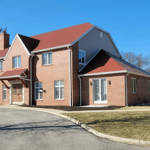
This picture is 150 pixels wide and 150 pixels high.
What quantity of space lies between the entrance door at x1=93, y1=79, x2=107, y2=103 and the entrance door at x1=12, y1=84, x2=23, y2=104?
8.79 m

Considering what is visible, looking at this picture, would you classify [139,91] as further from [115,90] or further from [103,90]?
[103,90]

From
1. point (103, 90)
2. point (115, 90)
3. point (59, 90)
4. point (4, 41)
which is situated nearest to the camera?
point (115, 90)

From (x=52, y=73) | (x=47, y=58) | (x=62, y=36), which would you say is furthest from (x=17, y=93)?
(x=62, y=36)

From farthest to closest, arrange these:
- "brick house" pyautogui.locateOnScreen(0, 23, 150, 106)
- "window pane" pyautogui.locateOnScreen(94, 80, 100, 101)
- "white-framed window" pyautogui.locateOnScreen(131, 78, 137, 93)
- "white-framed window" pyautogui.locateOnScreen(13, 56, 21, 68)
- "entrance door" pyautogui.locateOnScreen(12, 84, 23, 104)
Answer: "white-framed window" pyautogui.locateOnScreen(13, 56, 21, 68)
"entrance door" pyautogui.locateOnScreen(12, 84, 23, 104)
"window pane" pyautogui.locateOnScreen(94, 80, 100, 101)
"white-framed window" pyautogui.locateOnScreen(131, 78, 137, 93)
"brick house" pyautogui.locateOnScreen(0, 23, 150, 106)

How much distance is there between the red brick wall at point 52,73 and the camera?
21.2 m

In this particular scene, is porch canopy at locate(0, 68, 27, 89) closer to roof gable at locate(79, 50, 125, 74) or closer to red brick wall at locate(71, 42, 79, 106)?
red brick wall at locate(71, 42, 79, 106)

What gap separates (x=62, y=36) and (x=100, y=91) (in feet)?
26.4

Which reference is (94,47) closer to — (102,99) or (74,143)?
(102,99)

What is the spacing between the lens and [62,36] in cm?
2428

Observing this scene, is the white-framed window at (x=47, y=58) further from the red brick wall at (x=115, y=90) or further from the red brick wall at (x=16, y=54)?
the red brick wall at (x=115, y=90)

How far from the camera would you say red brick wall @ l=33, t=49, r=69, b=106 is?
2120cm

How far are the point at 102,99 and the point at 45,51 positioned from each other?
7770 mm

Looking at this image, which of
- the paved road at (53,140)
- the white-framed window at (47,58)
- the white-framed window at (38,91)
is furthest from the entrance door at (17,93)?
the paved road at (53,140)

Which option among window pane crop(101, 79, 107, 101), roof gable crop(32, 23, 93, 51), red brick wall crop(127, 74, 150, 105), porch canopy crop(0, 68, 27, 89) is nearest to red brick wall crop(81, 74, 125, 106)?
window pane crop(101, 79, 107, 101)
